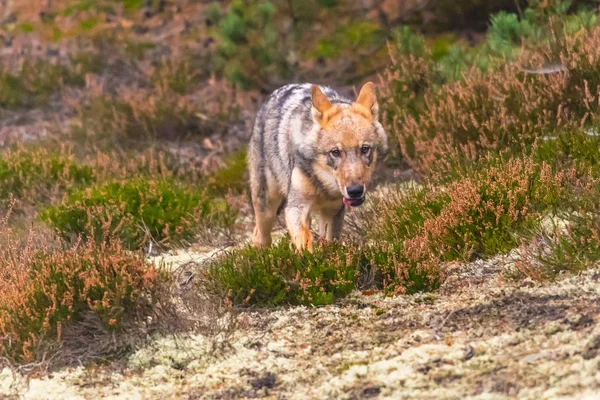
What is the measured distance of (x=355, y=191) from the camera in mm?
5703

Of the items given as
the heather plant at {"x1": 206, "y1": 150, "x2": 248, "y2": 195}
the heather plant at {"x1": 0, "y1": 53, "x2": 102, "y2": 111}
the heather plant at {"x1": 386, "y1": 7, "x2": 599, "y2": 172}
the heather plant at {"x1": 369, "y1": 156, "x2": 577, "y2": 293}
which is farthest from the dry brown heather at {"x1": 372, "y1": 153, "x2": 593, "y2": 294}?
the heather plant at {"x1": 0, "y1": 53, "x2": 102, "y2": 111}

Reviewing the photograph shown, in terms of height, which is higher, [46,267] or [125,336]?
[46,267]

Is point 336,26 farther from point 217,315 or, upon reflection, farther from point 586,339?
point 586,339

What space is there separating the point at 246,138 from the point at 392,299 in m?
5.74

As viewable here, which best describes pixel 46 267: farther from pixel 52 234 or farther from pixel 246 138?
pixel 246 138

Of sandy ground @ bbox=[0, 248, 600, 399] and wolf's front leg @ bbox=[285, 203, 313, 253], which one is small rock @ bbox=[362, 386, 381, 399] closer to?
sandy ground @ bbox=[0, 248, 600, 399]

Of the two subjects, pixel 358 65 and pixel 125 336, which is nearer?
pixel 125 336

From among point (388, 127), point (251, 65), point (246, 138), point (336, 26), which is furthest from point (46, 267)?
point (336, 26)

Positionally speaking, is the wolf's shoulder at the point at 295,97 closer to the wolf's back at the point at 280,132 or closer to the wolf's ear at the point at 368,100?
the wolf's back at the point at 280,132

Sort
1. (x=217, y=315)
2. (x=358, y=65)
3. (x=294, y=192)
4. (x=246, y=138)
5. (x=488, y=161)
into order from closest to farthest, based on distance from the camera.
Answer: (x=217, y=315) < (x=294, y=192) < (x=488, y=161) < (x=246, y=138) < (x=358, y=65)

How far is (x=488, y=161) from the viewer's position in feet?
21.7

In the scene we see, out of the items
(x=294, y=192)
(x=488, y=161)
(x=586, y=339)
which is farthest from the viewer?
(x=488, y=161)

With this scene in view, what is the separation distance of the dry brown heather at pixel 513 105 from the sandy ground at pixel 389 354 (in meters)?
2.22

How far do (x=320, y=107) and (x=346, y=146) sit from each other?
425mm
